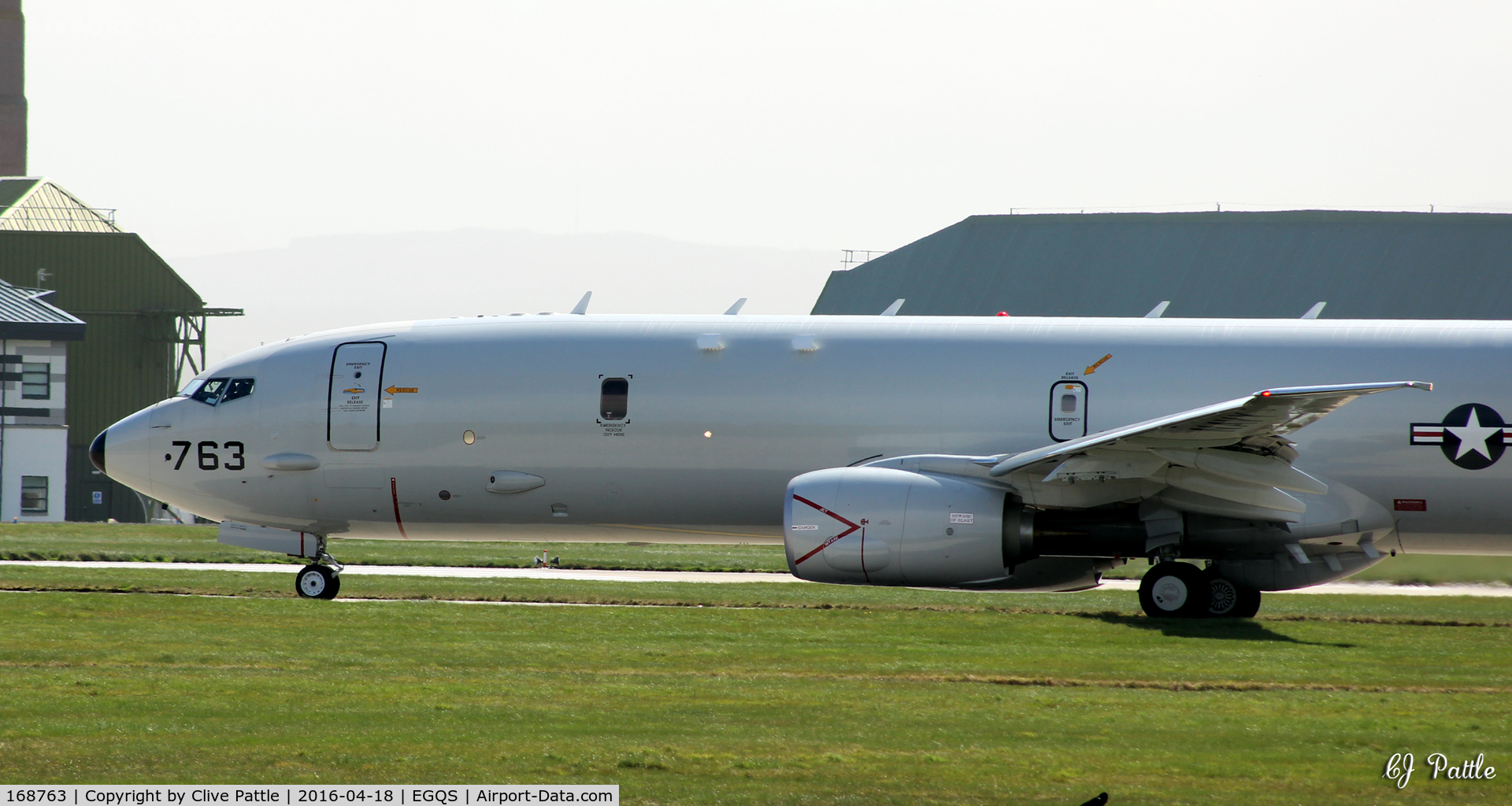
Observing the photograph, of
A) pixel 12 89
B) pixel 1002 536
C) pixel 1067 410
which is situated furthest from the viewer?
pixel 12 89


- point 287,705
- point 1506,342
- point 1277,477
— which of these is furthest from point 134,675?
point 1506,342

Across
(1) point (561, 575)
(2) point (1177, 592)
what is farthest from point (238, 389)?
(2) point (1177, 592)

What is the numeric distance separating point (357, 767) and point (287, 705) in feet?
8.06

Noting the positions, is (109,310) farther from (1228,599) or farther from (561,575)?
(1228,599)

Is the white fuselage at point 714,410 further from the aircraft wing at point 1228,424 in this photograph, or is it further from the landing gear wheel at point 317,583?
the aircraft wing at point 1228,424

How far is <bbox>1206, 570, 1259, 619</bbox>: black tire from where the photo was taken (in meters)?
17.0

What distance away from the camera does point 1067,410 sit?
16984 millimetres

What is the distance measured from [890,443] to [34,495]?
1837 inches

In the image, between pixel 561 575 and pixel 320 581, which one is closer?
pixel 320 581

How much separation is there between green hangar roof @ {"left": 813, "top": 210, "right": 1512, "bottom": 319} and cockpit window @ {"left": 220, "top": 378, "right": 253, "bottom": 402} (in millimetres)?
28149

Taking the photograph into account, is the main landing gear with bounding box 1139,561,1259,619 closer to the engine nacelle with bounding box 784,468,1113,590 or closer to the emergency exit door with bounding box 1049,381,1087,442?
the emergency exit door with bounding box 1049,381,1087,442
